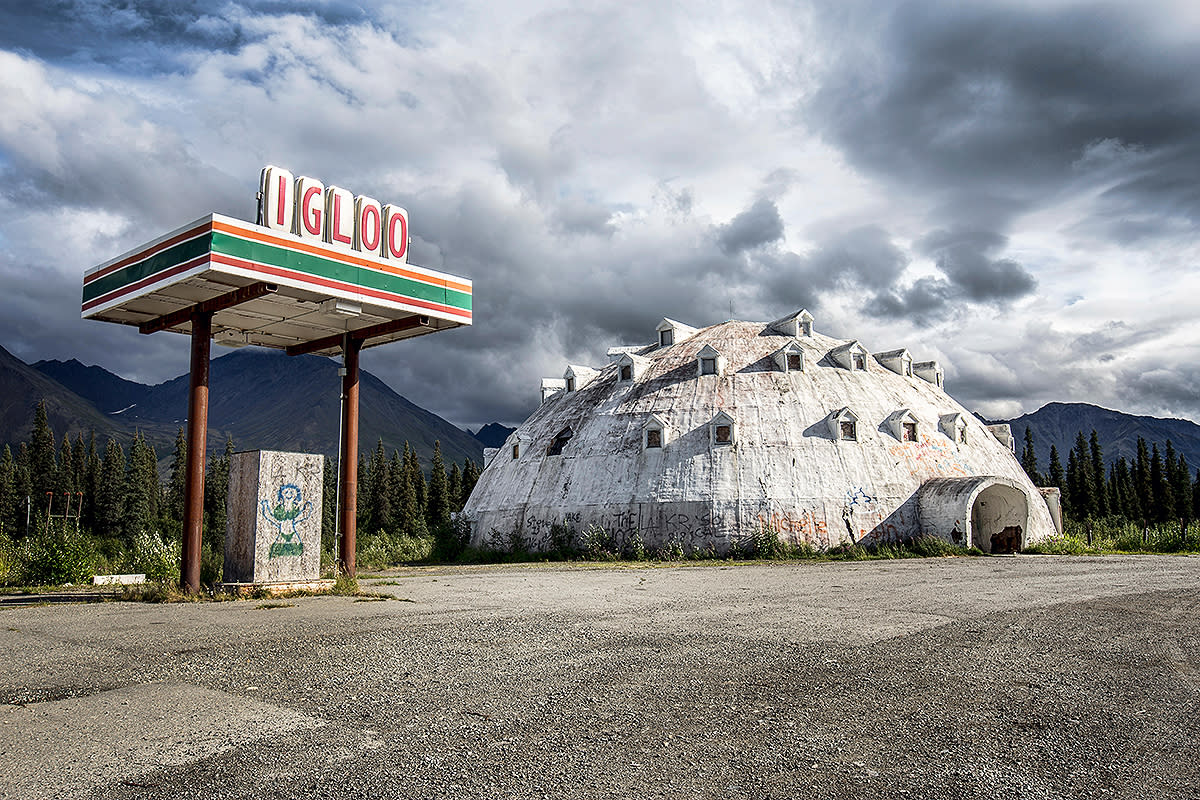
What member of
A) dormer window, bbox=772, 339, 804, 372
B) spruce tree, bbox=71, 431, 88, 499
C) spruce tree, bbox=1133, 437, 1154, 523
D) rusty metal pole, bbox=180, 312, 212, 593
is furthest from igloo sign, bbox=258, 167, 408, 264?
spruce tree, bbox=71, 431, 88, 499

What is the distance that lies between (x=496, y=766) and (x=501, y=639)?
440 centimetres

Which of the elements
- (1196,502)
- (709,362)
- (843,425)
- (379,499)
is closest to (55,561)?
(709,362)

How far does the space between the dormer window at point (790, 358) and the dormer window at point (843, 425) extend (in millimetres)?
3439

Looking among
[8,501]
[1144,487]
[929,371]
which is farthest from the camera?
[8,501]

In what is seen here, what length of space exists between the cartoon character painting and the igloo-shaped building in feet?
54.8

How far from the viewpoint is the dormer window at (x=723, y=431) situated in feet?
105

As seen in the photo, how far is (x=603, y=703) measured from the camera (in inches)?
259

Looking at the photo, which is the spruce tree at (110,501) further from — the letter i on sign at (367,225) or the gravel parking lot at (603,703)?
the gravel parking lot at (603,703)

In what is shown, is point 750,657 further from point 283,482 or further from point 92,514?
point 92,514

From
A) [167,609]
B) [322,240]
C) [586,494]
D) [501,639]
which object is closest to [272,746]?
[501,639]

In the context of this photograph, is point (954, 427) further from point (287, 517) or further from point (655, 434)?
point (287, 517)

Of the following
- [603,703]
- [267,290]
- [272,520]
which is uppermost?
[267,290]

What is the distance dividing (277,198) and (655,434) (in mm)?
19635

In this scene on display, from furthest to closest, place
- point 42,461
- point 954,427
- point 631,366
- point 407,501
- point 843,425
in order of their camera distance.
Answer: point 42,461, point 407,501, point 631,366, point 954,427, point 843,425
